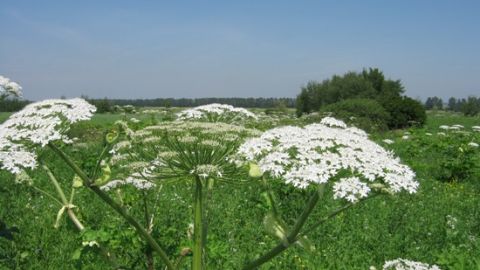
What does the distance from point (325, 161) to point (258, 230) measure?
5.41 m

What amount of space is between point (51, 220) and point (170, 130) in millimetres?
5837

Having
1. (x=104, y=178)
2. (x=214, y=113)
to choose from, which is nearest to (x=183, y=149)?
(x=104, y=178)

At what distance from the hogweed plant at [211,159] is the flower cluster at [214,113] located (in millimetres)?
955

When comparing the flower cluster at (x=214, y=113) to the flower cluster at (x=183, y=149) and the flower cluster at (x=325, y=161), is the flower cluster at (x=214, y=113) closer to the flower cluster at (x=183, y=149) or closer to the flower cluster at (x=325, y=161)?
the flower cluster at (x=183, y=149)

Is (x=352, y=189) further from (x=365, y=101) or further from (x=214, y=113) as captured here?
(x=365, y=101)

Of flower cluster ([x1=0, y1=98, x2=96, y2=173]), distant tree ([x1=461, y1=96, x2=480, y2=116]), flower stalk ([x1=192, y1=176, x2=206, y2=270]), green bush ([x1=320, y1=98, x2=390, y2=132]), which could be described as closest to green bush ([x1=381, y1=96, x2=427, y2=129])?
green bush ([x1=320, y1=98, x2=390, y2=132])

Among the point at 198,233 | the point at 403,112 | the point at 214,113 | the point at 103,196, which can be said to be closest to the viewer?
the point at 103,196

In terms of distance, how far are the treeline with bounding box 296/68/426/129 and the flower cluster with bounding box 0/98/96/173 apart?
105ft

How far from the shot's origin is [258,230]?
828cm

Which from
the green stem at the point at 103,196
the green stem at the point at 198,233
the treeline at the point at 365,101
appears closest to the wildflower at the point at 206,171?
the green stem at the point at 198,233

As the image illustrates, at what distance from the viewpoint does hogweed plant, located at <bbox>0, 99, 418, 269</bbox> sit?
291cm

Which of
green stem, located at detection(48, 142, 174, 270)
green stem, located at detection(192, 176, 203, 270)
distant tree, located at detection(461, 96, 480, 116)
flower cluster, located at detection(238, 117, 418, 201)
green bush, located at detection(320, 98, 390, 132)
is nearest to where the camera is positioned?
green stem, located at detection(48, 142, 174, 270)

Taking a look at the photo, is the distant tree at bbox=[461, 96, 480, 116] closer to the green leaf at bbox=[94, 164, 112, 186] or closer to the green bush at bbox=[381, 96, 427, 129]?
the green bush at bbox=[381, 96, 427, 129]

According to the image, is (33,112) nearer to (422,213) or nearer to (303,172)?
(303,172)
